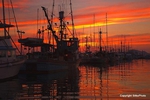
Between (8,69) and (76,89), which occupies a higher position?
(8,69)

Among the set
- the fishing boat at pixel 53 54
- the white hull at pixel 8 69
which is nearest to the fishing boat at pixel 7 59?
the white hull at pixel 8 69

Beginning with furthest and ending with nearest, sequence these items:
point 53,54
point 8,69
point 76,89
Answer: point 53,54, point 8,69, point 76,89

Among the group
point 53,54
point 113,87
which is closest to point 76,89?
point 113,87

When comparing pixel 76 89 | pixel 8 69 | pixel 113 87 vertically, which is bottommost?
pixel 113 87

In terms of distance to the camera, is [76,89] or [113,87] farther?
[113,87]

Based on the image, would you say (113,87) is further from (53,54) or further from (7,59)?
(53,54)

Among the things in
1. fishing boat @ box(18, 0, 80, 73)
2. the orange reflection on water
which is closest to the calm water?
the orange reflection on water

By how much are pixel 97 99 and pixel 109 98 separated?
103cm

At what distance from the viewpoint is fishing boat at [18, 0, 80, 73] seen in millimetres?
49031

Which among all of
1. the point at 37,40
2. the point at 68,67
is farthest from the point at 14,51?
the point at 68,67

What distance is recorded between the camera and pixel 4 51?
131 ft

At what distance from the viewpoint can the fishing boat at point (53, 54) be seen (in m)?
49.0

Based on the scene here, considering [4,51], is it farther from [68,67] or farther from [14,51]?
[68,67]

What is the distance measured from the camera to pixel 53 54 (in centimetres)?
6188
